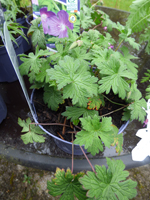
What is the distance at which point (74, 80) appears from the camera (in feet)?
1.95

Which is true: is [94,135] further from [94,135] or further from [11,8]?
[11,8]

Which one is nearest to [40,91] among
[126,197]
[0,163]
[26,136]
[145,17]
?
[26,136]

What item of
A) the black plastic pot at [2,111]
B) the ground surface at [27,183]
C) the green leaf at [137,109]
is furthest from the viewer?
the black plastic pot at [2,111]

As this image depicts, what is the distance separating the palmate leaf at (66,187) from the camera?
531 mm

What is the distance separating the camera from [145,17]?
968 millimetres

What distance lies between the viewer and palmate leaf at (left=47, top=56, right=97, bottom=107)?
57 centimetres

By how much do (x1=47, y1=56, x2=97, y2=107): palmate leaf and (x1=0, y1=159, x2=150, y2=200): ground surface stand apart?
63 cm

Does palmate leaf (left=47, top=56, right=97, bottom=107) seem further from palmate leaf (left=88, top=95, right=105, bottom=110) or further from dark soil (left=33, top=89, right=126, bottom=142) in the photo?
dark soil (left=33, top=89, right=126, bottom=142)

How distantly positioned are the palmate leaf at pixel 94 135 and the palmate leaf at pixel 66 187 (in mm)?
122

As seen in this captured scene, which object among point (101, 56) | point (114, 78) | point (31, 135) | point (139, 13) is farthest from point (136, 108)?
point (139, 13)

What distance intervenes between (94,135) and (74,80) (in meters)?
0.24

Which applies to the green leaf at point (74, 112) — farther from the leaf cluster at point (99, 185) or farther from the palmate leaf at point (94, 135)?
the leaf cluster at point (99, 185)

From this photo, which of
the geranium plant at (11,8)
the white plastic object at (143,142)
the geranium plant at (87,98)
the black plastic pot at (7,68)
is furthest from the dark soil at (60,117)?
the geranium plant at (11,8)

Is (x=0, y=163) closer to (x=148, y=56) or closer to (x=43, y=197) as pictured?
→ (x=43, y=197)
